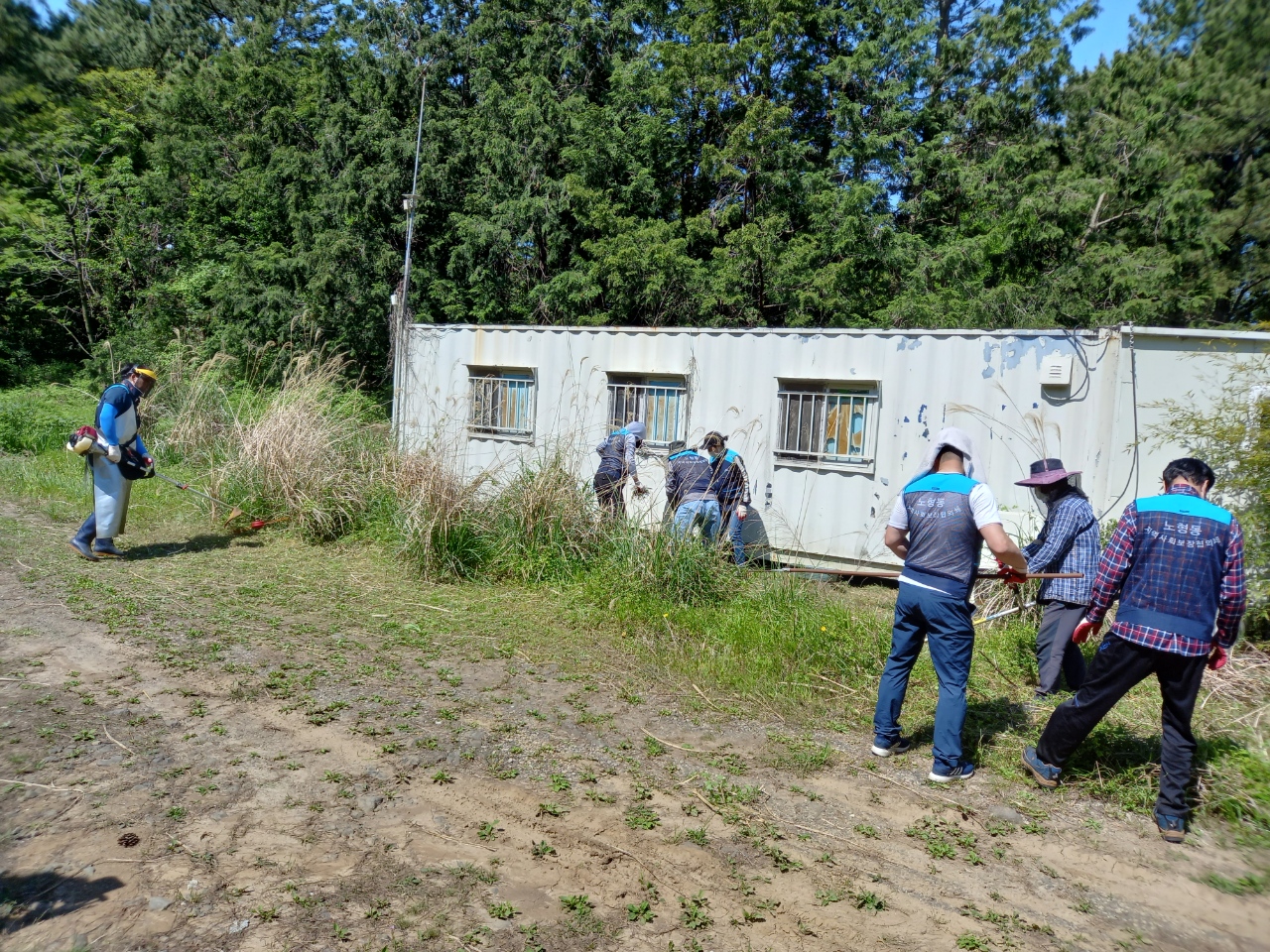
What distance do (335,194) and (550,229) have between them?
455cm

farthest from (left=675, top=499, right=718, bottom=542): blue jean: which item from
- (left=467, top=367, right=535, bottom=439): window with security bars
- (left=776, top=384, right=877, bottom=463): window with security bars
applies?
(left=467, top=367, right=535, bottom=439): window with security bars

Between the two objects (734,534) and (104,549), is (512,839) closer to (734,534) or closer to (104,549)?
(734,534)

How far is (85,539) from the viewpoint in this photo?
27.3ft

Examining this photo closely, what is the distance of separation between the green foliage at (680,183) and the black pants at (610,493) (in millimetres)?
8328

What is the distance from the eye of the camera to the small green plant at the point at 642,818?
Answer: 3.89 m

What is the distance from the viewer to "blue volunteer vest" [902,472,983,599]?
446cm

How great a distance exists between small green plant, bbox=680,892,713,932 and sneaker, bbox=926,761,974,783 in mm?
1699

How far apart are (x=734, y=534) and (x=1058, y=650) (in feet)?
9.70

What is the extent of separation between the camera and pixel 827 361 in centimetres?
905

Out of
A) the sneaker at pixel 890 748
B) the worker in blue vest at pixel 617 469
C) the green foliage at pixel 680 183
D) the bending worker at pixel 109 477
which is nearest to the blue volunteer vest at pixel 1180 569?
the sneaker at pixel 890 748

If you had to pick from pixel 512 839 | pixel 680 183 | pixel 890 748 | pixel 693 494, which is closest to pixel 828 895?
pixel 512 839

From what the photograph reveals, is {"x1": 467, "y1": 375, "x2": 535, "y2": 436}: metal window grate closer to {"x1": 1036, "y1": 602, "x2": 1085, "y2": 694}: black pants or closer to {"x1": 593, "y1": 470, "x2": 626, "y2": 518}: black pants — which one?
{"x1": 593, "y1": 470, "x2": 626, "y2": 518}: black pants

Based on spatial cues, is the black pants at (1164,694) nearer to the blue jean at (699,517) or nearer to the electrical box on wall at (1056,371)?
the blue jean at (699,517)

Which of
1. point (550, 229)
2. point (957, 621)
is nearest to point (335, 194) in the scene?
point (550, 229)
